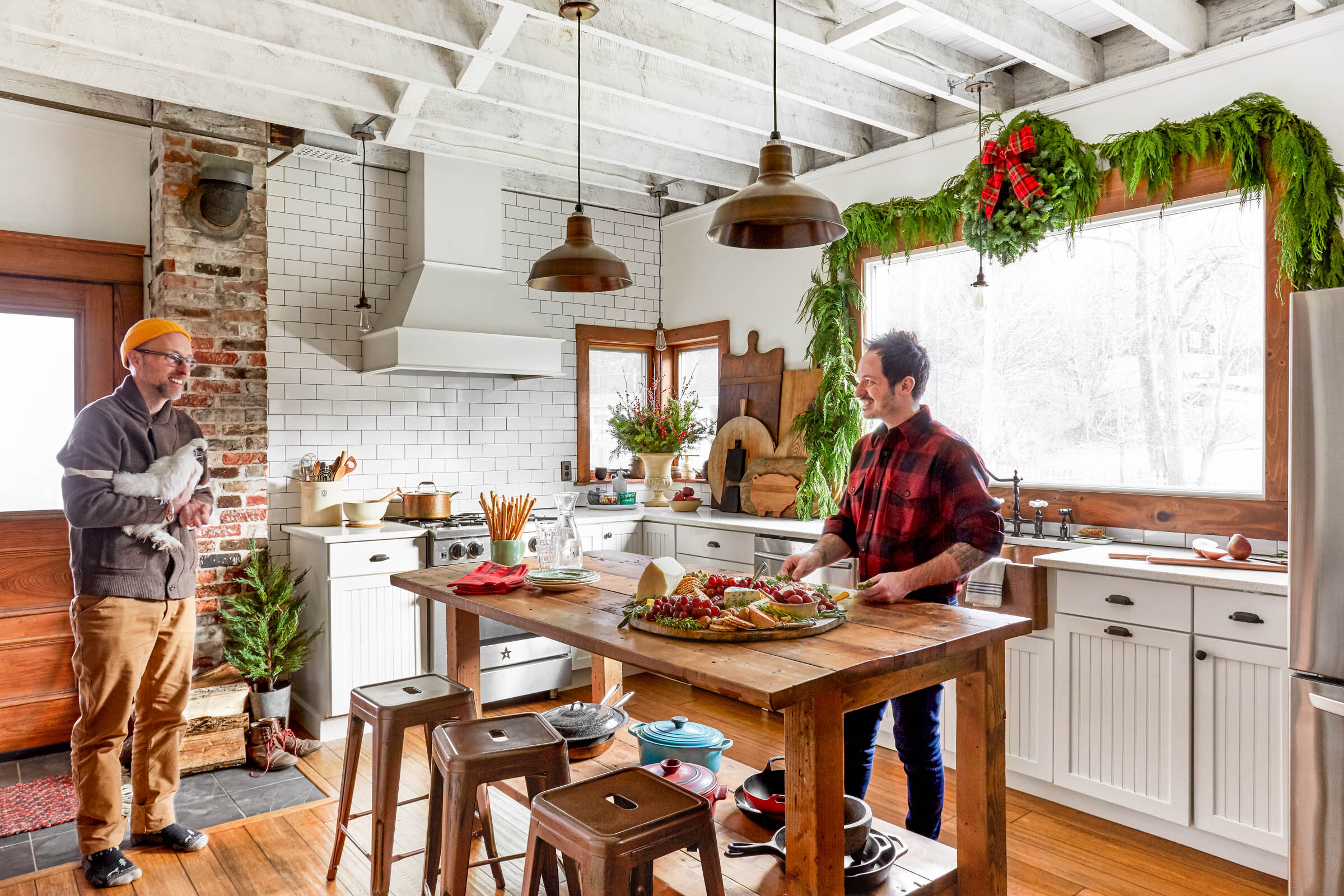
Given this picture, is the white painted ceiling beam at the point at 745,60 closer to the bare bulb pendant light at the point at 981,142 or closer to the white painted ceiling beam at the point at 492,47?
the white painted ceiling beam at the point at 492,47

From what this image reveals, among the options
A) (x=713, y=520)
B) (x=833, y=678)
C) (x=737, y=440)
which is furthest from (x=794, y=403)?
(x=833, y=678)

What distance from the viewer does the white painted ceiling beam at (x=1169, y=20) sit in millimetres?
3201

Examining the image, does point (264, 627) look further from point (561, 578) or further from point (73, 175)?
point (73, 175)

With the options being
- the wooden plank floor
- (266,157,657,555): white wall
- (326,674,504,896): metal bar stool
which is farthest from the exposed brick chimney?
(326,674,504,896): metal bar stool

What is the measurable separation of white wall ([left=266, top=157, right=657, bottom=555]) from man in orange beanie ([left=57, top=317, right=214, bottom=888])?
160 centimetres

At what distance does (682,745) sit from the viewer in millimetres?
2590

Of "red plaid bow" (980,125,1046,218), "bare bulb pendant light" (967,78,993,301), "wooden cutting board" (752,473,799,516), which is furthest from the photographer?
"wooden cutting board" (752,473,799,516)

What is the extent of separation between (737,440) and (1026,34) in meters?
2.82

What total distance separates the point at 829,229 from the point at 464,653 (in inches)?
75.8

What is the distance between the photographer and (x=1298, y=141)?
3.22 m

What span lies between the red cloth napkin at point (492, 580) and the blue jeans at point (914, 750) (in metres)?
1.10

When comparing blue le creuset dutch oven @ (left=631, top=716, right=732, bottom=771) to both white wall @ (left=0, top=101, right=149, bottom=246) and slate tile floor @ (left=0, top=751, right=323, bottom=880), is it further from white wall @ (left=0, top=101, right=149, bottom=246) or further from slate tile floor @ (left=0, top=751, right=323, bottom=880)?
white wall @ (left=0, top=101, right=149, bottom=246)

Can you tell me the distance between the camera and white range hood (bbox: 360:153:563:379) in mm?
4781

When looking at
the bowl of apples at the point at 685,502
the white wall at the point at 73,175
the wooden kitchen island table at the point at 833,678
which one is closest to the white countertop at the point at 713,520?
the bowl of apples at the point at 685,502
